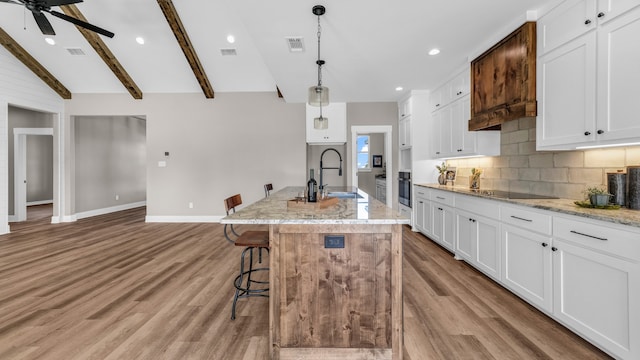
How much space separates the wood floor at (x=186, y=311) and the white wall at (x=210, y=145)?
2.25 meters

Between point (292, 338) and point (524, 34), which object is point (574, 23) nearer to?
point (524, 34)

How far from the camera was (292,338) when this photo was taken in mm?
1638

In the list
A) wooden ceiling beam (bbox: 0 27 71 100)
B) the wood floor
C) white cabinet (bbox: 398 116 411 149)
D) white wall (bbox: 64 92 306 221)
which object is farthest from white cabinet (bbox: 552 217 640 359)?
wooden ceiling beam (bbox: 0 27 71 100)

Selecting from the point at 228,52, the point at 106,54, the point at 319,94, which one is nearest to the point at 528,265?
the point at 319,94

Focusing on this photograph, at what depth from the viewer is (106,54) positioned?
199 inches

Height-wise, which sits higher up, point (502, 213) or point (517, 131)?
point (517, 131)

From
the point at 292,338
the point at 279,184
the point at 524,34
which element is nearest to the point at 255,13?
the point at 524,34

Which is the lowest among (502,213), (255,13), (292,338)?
(292,338)

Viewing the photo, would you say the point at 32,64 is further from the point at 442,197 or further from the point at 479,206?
the point at 479,206

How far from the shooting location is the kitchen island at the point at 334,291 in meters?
1.60

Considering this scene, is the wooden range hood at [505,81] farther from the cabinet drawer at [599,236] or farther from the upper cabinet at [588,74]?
the cabinet drawer at [599,236]

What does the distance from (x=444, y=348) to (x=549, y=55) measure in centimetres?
252

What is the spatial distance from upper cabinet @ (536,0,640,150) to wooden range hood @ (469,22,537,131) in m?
0.08

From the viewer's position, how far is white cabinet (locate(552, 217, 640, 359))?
1498mm
